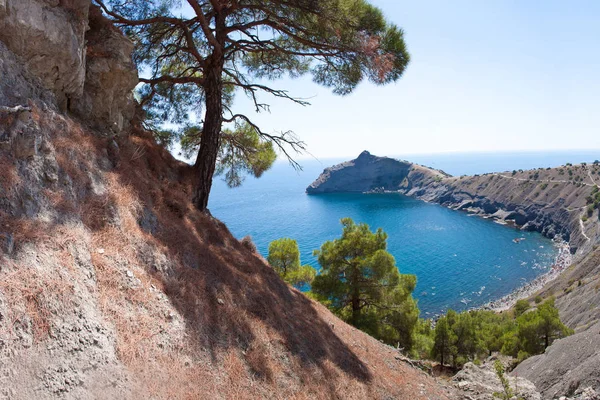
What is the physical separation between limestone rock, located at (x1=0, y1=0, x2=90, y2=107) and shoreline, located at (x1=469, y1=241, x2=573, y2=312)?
162 ft

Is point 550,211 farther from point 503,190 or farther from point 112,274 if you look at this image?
point 112,274

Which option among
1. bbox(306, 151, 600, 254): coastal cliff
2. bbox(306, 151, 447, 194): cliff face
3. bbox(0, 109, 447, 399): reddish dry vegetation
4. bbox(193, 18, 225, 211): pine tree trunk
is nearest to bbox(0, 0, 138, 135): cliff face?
bbox(0, 109, 447, 399): reddish dry vegetation

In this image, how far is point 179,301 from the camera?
5293 mm

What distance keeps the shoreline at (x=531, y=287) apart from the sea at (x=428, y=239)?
1.11 meters

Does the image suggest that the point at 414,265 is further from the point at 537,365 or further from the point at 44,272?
the point at 44,272

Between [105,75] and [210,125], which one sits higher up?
[105,75]

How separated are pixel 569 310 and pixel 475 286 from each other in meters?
19.8

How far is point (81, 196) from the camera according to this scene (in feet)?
17.1

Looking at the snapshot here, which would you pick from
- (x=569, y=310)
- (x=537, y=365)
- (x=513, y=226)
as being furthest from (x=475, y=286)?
(x=513, y=226)

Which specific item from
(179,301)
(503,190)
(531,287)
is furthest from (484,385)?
(503,190)

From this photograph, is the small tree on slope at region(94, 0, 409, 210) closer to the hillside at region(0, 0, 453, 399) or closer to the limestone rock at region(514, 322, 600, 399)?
the hillside at region(0, 0, 453, 399)

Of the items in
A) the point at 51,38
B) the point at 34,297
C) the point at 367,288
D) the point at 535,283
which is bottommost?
the point at 535,283

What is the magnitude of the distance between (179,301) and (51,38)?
4943 mm

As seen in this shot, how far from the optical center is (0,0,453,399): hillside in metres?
3.43
